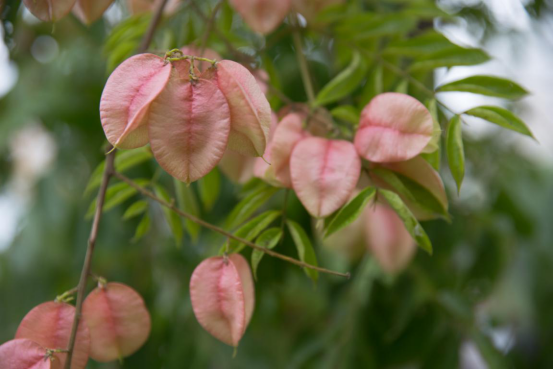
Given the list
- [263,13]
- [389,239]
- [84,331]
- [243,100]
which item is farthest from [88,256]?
[389,239]

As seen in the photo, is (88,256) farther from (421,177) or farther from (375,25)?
(375,25)

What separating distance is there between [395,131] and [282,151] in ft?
0.25

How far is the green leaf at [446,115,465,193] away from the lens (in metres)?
0.37

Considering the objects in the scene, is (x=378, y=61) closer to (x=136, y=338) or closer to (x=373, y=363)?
(x=136, y=338)

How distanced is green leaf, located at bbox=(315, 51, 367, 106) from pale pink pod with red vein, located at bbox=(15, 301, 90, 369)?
242mm

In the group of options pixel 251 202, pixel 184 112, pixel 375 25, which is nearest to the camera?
pixel 184 112

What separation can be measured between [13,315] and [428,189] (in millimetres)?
726

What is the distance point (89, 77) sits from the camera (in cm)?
95

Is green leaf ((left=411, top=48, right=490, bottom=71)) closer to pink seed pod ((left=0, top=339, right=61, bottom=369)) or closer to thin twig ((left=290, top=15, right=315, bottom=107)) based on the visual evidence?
thin twig ((left=290, top=15, right=315, bottom=107))

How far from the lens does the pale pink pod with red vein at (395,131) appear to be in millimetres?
358

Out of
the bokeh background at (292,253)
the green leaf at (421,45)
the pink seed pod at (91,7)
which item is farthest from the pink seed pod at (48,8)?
the green leaf at (421,45)

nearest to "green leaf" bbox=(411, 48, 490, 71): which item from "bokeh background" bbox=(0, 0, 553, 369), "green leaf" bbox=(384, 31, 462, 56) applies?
"green leaf" bbox=(384, 31, 462, 56)

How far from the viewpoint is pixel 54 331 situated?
0.35 metres

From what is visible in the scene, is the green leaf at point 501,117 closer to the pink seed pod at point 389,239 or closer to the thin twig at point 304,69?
the thin twig at point 304,69
